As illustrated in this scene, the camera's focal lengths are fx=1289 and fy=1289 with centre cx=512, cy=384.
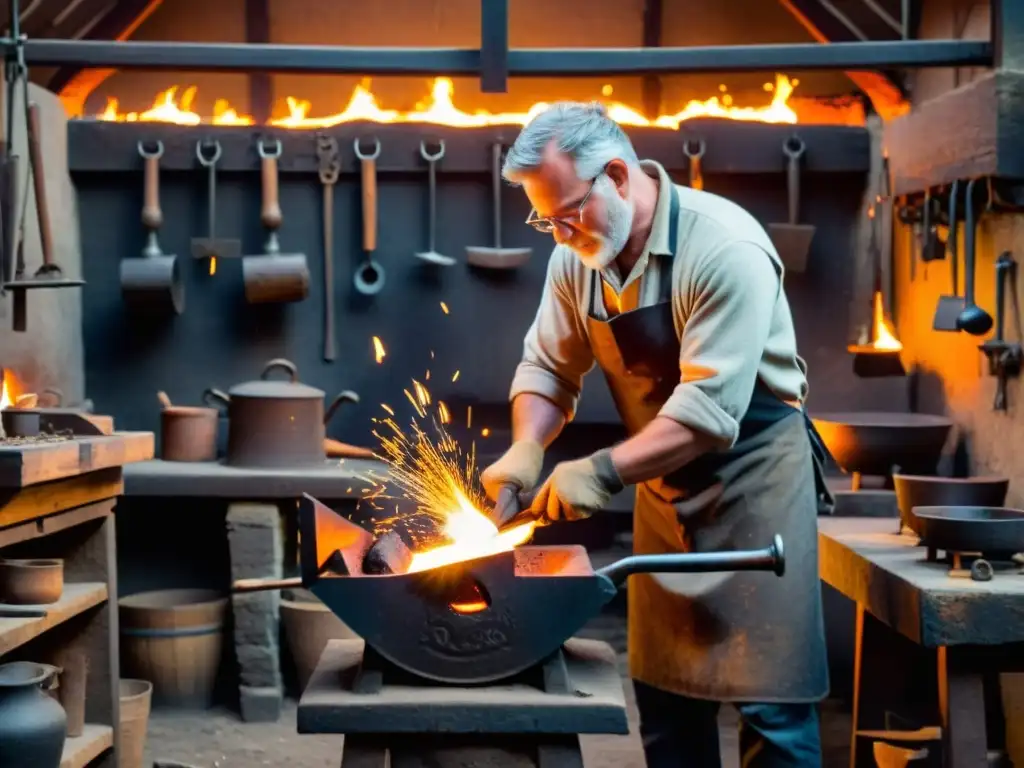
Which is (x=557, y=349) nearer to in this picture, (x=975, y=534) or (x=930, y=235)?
(x=975, y=534)

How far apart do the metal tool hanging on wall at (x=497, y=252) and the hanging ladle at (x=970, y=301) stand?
207cm

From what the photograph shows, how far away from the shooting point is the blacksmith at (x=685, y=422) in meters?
2.96

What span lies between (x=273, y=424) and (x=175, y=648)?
3.32 feet

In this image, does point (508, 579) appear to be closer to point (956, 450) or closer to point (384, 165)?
point (956, 450)

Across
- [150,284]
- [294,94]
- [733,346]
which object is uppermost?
[294,94]

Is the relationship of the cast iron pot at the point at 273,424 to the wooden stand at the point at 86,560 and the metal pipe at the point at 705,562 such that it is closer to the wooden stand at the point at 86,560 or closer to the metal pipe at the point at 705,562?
the wooden stand at the point at 86,560

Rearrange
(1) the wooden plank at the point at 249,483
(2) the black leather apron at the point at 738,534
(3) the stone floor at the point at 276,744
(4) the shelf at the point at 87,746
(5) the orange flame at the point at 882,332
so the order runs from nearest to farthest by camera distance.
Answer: (2) the black leather apron at the point at 738,534 < (4) the shelf at the point at 87,746 < (3) the stone floor at the point at 276,744 < (1) the wooden plank at the point at 249,483 < (5) the orange flame at the point at 882,332

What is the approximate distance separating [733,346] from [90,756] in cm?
246

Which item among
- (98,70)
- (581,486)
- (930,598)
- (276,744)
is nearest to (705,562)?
(581,486)

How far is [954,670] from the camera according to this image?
3.20 metres

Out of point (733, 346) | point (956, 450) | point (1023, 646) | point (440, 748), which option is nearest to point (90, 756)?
point (440, 748)

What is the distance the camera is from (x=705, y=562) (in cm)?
269

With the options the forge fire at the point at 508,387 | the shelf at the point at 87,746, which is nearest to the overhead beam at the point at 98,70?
the forge fire at the point at 508,387

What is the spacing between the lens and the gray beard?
10.0ft
